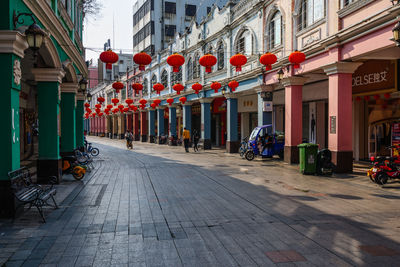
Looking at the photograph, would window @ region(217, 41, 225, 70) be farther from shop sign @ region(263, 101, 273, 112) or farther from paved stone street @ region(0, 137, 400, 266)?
paved stone street @ region(0, 137, 400, 266)

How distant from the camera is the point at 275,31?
17625 mm

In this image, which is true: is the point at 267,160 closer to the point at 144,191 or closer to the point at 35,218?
the point at 144,191

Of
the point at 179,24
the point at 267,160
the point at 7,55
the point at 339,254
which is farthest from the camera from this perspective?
the point at 179,24

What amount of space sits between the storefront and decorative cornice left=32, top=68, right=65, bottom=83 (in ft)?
40.7

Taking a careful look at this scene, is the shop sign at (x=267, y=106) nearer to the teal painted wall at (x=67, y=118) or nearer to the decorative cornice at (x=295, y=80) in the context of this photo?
the decorative cornice at (x=295, y=80)

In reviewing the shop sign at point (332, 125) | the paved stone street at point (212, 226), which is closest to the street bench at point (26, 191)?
the paved stone street at point (212, 226)

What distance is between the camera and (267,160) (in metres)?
18.5

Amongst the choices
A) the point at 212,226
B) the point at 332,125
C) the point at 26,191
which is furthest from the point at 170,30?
the point at 212,226

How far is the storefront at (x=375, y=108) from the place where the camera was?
13.8 metres

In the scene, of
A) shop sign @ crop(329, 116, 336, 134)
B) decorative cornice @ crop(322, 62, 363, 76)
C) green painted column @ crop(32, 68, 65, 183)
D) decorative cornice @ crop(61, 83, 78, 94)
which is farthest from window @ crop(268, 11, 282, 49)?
green painted column @ crop(32, 68, 65, 183)

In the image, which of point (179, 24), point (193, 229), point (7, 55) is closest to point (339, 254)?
point (193, 229)

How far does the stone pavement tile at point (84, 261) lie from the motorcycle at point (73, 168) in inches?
304

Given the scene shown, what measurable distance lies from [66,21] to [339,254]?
13004mm

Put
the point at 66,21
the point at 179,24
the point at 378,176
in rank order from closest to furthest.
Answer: the point at 378,176
the point at 66,21
the point at 179,24
